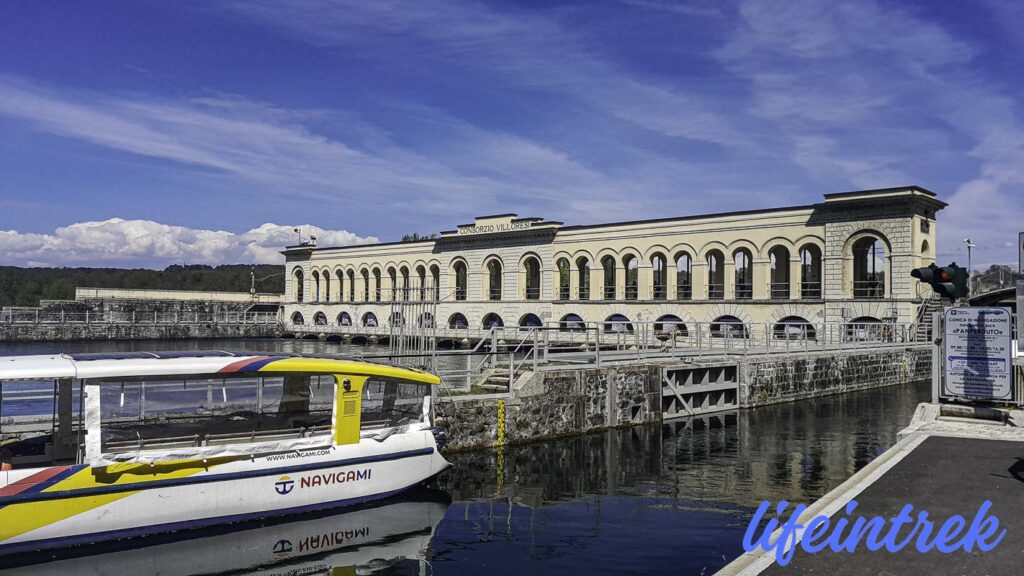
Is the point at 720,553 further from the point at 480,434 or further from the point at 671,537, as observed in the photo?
the point at 480,434

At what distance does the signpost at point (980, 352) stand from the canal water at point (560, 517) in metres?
3.40

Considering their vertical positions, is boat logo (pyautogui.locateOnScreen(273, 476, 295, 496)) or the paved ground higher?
the paved ground

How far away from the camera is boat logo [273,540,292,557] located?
475 inches

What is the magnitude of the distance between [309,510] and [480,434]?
258 inches

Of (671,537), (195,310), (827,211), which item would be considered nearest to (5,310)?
(195,310)

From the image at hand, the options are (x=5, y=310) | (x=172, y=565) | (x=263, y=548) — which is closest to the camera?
(x=172, y=565)

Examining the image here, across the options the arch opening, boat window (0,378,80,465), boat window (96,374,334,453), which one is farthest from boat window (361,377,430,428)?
the arch opening

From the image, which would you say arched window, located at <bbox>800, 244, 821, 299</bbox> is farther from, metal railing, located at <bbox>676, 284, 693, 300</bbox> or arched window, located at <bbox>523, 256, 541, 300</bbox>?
arched window, located at <bbox>523, 256, 541, 300</bbox>

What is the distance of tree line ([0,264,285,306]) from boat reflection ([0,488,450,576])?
126 m

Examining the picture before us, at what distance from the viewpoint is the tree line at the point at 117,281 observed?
13175 cm

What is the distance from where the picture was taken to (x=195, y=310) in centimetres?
9494

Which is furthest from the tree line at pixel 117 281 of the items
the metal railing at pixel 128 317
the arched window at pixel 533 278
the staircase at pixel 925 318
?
the staircase at pixel 925 318

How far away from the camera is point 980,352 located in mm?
16297

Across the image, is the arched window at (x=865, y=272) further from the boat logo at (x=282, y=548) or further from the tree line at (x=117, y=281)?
the tree line at (x=117, y=281)
